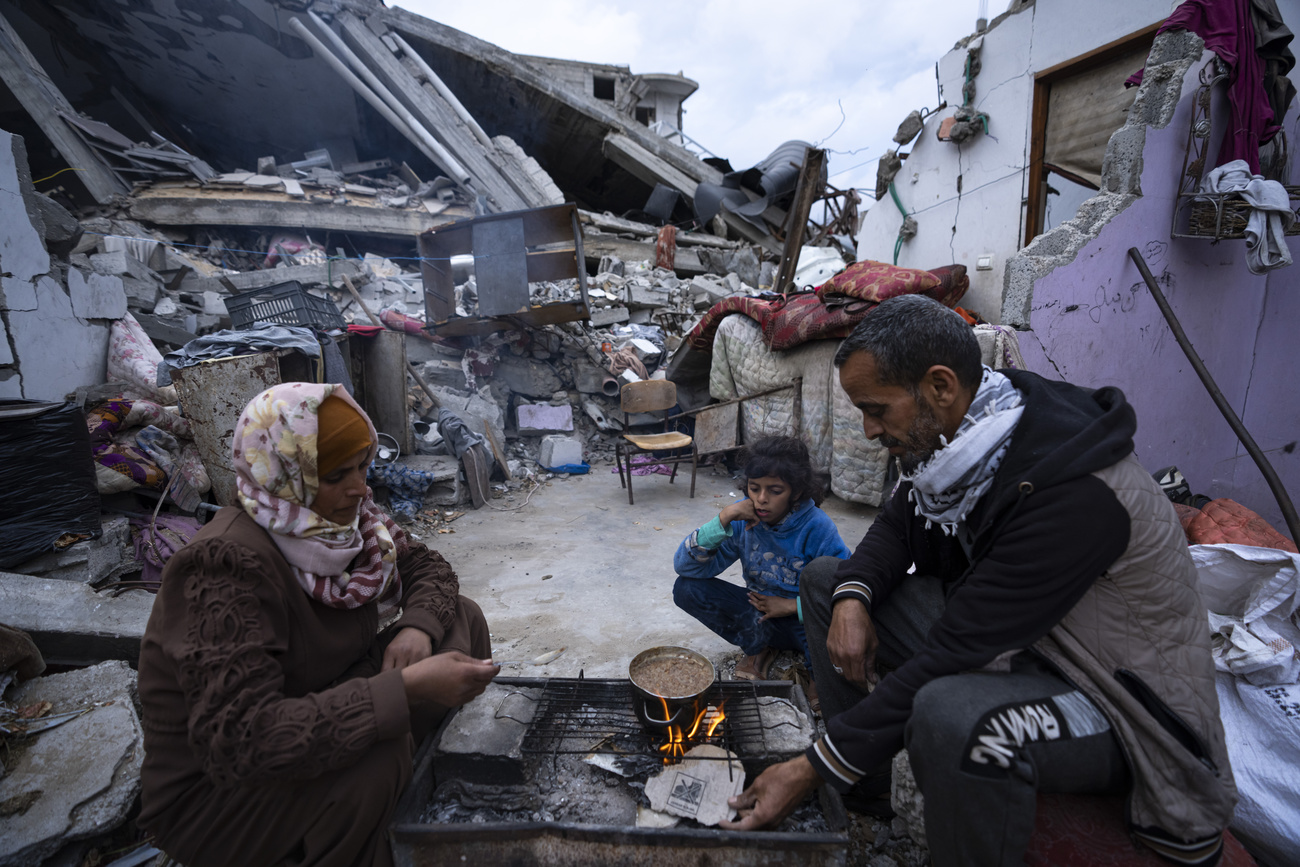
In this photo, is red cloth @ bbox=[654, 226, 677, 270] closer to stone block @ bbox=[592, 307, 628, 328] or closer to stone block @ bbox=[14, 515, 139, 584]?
stone block @ bbox=[592, 307, 628, 328]

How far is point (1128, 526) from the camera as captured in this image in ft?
4.54

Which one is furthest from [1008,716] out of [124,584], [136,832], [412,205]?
[412,205]

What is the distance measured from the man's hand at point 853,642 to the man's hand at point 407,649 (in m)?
1.30

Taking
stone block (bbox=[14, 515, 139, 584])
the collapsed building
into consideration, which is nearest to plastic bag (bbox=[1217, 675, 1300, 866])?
the collapsed building

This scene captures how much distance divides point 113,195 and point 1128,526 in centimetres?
1366

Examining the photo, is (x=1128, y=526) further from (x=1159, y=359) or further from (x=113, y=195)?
(x=113, y=195)

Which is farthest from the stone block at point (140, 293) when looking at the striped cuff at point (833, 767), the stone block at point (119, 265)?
the striped cuff at point (833, 767)

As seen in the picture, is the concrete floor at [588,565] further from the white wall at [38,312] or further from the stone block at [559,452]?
the white wall at [38,312]

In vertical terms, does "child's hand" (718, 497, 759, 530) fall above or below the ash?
above

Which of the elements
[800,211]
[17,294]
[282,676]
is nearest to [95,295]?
[17,294]

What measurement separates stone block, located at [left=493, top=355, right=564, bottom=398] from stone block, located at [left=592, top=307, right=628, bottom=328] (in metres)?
1.32

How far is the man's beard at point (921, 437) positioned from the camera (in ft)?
5.32

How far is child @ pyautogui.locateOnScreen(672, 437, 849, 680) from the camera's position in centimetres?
265

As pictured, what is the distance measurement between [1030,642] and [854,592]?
0.61 metres
